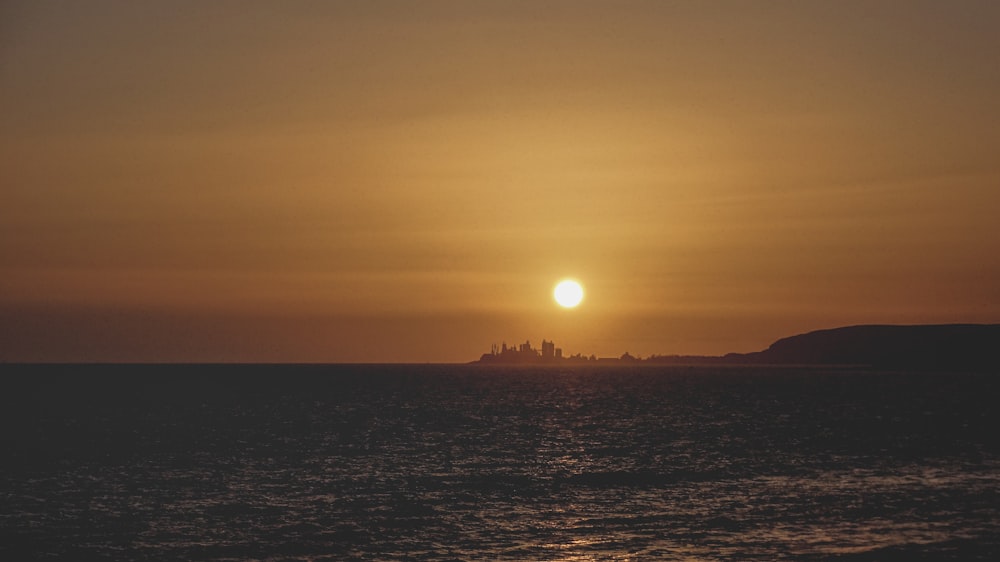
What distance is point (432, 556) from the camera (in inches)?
1737

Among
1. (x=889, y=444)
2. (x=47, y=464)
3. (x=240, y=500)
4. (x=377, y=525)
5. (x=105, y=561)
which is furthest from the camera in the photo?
(x=889, y=444)

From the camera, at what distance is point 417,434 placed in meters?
106

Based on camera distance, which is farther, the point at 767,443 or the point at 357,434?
the point at 357,434

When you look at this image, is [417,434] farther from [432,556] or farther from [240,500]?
[432,556]

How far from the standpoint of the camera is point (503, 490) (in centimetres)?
6353

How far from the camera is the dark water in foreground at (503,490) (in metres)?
46.1

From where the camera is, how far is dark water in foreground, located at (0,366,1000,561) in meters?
46.1

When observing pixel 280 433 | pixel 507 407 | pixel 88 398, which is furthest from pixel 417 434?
pixel 88 398

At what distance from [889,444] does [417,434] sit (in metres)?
44.4

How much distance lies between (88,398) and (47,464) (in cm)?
12575

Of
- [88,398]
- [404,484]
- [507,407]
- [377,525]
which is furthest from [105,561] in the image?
[88,398]

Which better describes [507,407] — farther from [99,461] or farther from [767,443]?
[99,461]

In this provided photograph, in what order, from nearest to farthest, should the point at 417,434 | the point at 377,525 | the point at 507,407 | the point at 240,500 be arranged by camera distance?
the point at 377,525, the point at 240,500, the point at 417,434, the point at 507,407

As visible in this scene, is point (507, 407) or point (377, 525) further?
point (507, 407)
